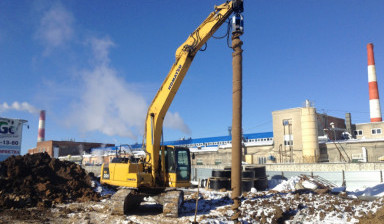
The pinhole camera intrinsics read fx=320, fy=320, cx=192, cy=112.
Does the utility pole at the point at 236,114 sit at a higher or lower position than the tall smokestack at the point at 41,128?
lower

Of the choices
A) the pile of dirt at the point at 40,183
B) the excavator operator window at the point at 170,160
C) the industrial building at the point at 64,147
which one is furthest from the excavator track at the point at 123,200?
the industrial building at the point at 64,147

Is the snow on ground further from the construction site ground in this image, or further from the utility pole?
the utility pole

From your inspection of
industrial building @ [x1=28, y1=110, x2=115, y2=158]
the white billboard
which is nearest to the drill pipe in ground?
the white billboard

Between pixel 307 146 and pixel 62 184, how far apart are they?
2529 centimetres

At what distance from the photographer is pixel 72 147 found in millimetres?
65250

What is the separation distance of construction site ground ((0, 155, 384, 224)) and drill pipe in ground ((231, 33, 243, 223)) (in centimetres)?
171

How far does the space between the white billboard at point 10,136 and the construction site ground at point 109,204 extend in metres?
9.90

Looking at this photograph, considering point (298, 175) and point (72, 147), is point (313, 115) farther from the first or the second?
point (72, 147)

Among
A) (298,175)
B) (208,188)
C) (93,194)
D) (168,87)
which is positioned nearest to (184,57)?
(168,87)

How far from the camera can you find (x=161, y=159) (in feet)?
44.8

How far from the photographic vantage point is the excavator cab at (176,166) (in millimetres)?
13320

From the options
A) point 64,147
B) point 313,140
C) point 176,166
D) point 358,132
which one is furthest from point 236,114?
point 64,147

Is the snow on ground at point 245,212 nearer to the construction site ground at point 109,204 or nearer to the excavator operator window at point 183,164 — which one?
the construction site ground at point 109,204

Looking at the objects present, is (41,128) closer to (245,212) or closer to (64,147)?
(64,147)
